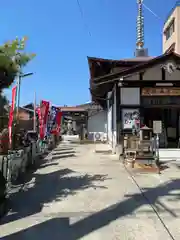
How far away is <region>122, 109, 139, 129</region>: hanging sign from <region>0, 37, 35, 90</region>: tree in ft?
24.5

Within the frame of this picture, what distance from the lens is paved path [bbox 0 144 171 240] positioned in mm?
4355

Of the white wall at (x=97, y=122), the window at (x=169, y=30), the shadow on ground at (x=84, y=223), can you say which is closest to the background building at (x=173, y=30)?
the window at (x=169, y=30)

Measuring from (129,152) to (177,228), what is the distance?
21.5 ft

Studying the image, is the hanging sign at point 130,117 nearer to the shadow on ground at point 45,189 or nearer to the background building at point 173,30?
the shadow on ground at point 45,189

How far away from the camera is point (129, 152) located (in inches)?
436

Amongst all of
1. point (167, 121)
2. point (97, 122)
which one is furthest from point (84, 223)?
point (97, 122)

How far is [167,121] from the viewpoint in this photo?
14812 mm

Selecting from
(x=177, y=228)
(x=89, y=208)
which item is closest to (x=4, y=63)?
(x=89, y=208)

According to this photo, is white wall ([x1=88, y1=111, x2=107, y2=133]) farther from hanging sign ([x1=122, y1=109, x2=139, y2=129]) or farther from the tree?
the tree

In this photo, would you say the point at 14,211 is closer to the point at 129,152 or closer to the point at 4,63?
the point at 4,63

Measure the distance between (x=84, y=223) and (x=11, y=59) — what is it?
3.20 metres

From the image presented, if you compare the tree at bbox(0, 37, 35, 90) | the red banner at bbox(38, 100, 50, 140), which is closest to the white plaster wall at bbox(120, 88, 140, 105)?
the red banner at bbox(38, 100, 50, 140)

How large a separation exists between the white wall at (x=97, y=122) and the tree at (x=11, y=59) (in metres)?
20.6

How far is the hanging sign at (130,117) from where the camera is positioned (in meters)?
12.3
